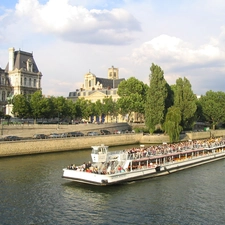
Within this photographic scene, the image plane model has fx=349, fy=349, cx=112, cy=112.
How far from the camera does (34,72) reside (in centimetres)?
10344

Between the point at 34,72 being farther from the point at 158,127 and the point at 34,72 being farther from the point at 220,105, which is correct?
the point at 220,105

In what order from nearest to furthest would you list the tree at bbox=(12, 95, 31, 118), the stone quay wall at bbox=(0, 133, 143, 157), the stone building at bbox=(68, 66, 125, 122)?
the stone quay wall at bbox=(0, 133, 143, 157) < the tree at bbox=(12, 95, 31, 118) < the stone building at bbox=(68, 66, 125, 122)

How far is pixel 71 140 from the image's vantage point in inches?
2436

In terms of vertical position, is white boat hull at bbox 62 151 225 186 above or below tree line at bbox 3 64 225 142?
below

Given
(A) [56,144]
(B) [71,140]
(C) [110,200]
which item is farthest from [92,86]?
→ (C) [110,200]

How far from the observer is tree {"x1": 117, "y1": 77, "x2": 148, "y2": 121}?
97.0 metres

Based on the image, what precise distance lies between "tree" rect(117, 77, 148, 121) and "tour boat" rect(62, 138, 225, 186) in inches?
1782

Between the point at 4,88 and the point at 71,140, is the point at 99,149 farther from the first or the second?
the point at 4,88

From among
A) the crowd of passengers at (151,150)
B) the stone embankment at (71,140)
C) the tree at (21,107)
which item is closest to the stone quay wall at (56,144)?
the stone embankment at (71,140)

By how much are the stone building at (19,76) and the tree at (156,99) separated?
130ft

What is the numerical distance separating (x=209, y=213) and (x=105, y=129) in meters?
55.9

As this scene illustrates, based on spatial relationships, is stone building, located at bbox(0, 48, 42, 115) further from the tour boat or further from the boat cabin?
the boat cabin

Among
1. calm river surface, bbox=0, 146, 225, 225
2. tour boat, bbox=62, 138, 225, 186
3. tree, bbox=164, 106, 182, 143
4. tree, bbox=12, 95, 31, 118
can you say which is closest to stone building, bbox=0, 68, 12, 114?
tree, bbox=12, 95, 31, 118

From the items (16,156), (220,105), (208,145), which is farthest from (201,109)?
(16,156)
